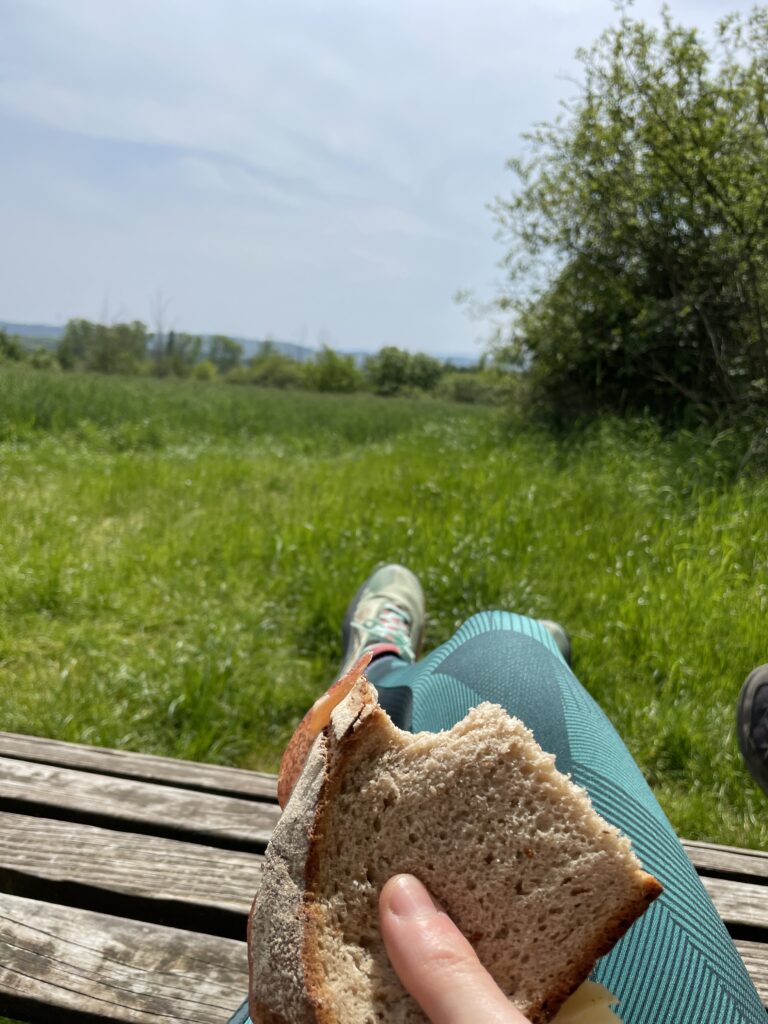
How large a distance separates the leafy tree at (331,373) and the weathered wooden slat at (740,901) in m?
59.3

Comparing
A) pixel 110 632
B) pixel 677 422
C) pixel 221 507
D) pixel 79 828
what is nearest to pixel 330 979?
pixel 79 828

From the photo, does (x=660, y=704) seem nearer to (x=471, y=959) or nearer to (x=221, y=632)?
(x=221, y=632)

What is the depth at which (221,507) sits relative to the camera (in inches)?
200

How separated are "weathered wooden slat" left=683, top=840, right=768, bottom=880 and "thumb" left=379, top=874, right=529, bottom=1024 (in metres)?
0.90

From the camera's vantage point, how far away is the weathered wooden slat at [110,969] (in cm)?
110

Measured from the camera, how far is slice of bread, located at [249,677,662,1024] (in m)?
0.82

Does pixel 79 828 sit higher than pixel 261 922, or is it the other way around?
pixel 261 922

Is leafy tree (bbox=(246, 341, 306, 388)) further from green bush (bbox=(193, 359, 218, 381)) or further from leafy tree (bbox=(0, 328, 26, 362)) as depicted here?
leafy tree (bbox=(0, 328, 26, 362))

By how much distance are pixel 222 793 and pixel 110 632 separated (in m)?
1.96

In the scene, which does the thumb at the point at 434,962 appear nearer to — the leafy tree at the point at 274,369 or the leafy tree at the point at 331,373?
the leafy tree at the point at 274,369

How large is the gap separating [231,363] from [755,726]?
7311 centimetres

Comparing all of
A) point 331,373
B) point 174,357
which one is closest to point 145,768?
point 174,357

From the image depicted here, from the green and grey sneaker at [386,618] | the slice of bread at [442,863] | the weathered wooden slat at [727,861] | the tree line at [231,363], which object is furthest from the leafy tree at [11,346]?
the slice of bread at [442,863]

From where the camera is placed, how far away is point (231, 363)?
71750mm
